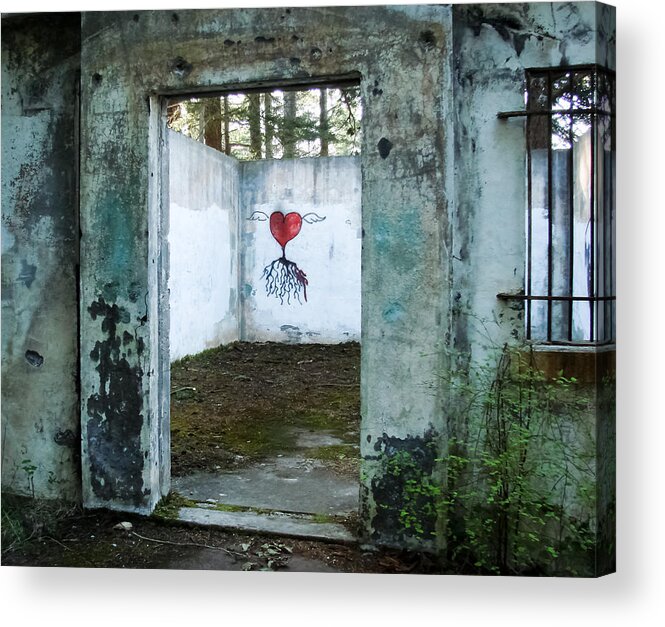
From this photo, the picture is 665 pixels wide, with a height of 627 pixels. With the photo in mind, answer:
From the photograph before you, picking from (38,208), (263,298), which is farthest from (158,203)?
(263,298)

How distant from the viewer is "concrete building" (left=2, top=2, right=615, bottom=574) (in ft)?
11.0

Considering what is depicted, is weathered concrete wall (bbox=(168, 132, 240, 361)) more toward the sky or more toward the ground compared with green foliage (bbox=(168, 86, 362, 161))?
more toward the ground

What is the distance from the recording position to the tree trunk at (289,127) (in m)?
12.2

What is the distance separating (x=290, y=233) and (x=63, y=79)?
22.2ft

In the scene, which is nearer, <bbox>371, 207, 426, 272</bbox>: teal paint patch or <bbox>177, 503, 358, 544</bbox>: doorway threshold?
<bbox>371, 207, 426, 272</bbox>: teal paint patch

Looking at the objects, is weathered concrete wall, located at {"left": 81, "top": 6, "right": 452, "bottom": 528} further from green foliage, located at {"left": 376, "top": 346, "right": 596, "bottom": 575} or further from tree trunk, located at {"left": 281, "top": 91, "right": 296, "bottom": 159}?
tree trunk, located at {"left": 281, "top": 91, "right": 296, "bottom": 159}

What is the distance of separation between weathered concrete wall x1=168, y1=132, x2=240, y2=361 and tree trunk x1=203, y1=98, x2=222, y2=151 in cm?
144

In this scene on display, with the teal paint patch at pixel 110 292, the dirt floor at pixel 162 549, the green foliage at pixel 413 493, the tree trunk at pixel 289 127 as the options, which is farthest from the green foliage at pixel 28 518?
the tree trunk at pixel 289 127

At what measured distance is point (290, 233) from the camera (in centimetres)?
1072

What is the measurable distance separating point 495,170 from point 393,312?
0.88m

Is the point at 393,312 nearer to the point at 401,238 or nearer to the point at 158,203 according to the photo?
the point at 401,238

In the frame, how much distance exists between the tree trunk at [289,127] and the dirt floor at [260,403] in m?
4.13

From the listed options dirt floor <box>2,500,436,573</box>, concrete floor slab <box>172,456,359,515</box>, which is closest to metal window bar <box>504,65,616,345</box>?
dirt floor <box>2,500,436,573</box>

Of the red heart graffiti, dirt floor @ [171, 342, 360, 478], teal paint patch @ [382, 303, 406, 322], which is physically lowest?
dirt floor @ [171, 342, 360, 478]
